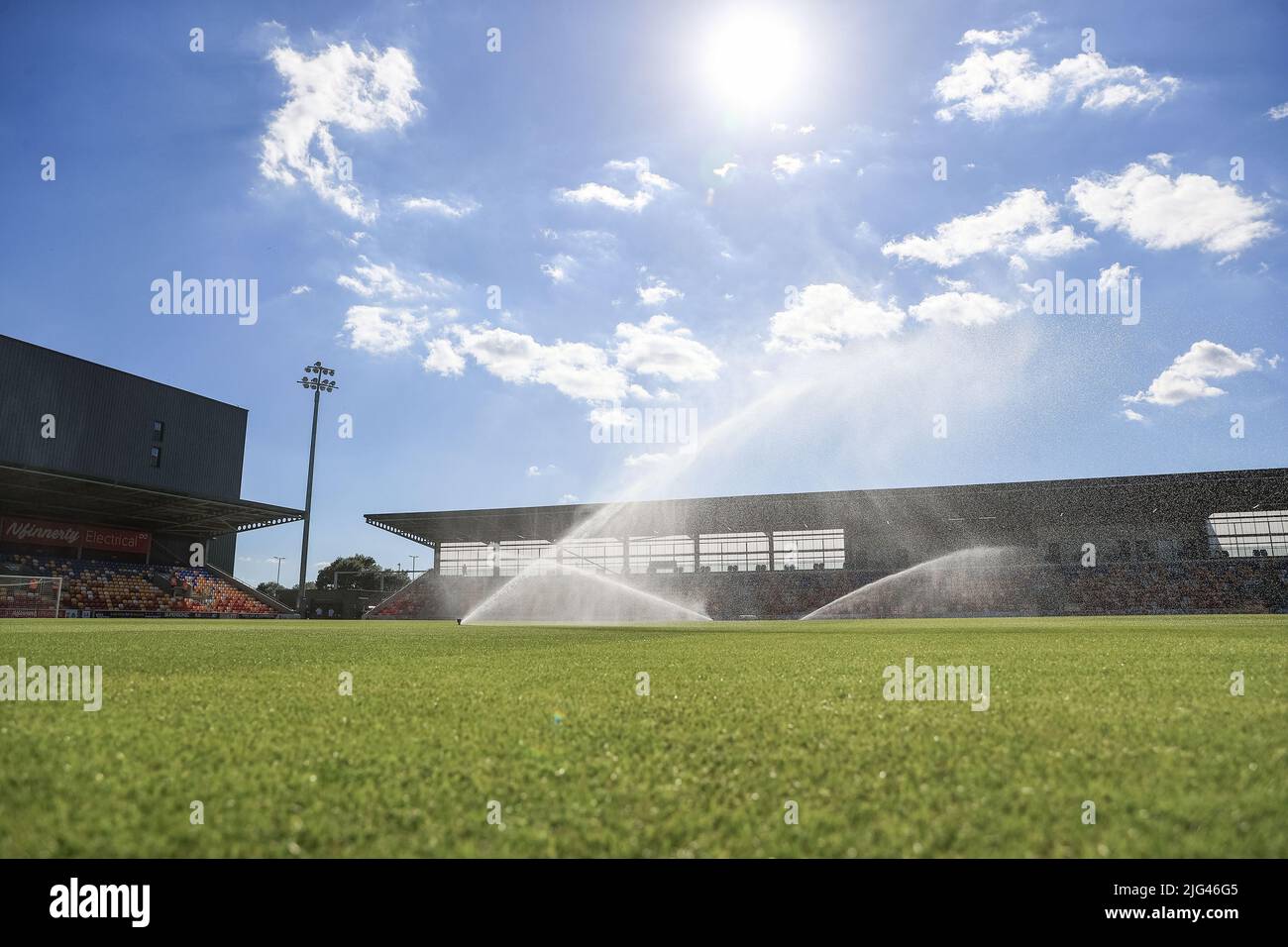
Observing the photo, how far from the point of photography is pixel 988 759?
10.4 ft

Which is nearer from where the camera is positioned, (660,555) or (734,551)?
(660,555)

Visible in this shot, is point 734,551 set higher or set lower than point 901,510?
lower

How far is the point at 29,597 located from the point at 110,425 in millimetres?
26595

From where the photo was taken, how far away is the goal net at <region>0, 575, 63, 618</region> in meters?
32.5

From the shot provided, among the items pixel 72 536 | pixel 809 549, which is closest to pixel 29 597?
pixel 72 536

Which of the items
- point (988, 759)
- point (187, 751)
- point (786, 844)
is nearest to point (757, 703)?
point (988, 759)

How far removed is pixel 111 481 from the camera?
41.6 meters

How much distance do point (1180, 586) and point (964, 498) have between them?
16224mm

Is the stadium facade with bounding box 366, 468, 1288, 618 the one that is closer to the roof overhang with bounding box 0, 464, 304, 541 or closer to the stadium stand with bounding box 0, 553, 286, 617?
the roof overhang with bounding box 0, 464, 304, 541

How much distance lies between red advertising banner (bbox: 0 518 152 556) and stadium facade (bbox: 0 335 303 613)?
0.22 feet

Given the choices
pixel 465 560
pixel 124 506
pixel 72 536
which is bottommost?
pixel 465 560

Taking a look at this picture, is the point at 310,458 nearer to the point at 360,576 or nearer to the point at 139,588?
the point at 139,588

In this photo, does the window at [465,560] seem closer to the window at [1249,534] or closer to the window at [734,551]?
the window at [734,551]

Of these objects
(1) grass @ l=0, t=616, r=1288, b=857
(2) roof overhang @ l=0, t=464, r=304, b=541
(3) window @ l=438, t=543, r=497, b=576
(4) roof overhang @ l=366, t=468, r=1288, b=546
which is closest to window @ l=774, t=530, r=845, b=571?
(4) roof overhang @ l=366, t=468, r=1288, b=546
